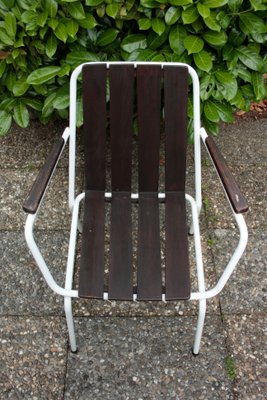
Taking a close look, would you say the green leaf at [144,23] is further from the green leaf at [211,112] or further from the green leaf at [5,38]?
the green leaf at [5,38]

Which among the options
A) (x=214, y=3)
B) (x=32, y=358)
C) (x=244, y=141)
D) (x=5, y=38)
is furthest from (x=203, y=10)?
(x=32, y=358)

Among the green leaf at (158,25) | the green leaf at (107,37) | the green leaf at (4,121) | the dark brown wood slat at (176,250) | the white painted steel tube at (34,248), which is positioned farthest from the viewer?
the green leaf at (4,121)

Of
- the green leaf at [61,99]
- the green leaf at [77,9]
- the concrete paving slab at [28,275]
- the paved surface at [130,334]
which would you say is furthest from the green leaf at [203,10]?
the concrete paving slab at [28,275]

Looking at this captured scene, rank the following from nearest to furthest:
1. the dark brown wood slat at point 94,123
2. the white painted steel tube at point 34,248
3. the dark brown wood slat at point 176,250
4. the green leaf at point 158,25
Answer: the white painted steel tube at point 34,248
the dark brown wood slat at point 176,250
the dark brown wood slat at point 94,123
the green leaf at point 158,25

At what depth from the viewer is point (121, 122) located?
187 centimetres

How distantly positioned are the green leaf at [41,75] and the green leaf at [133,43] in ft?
1.29

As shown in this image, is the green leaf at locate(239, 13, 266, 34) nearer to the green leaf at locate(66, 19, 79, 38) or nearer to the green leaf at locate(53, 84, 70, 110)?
the green leaf at locate(66, 19, 79, 38)

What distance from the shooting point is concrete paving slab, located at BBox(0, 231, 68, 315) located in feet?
6.75

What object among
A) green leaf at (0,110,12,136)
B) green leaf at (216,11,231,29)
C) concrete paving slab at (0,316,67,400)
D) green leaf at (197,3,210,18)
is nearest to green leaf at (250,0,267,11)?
green leaf at (216,11,231,29)

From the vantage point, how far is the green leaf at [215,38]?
6.86ft

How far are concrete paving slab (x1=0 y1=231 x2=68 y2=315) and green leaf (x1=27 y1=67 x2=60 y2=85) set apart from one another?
87 centimetres

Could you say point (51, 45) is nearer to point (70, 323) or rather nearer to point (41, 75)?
point (41, 75)

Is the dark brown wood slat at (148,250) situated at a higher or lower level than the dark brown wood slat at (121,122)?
lower

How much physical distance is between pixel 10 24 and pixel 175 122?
103 centimetres
